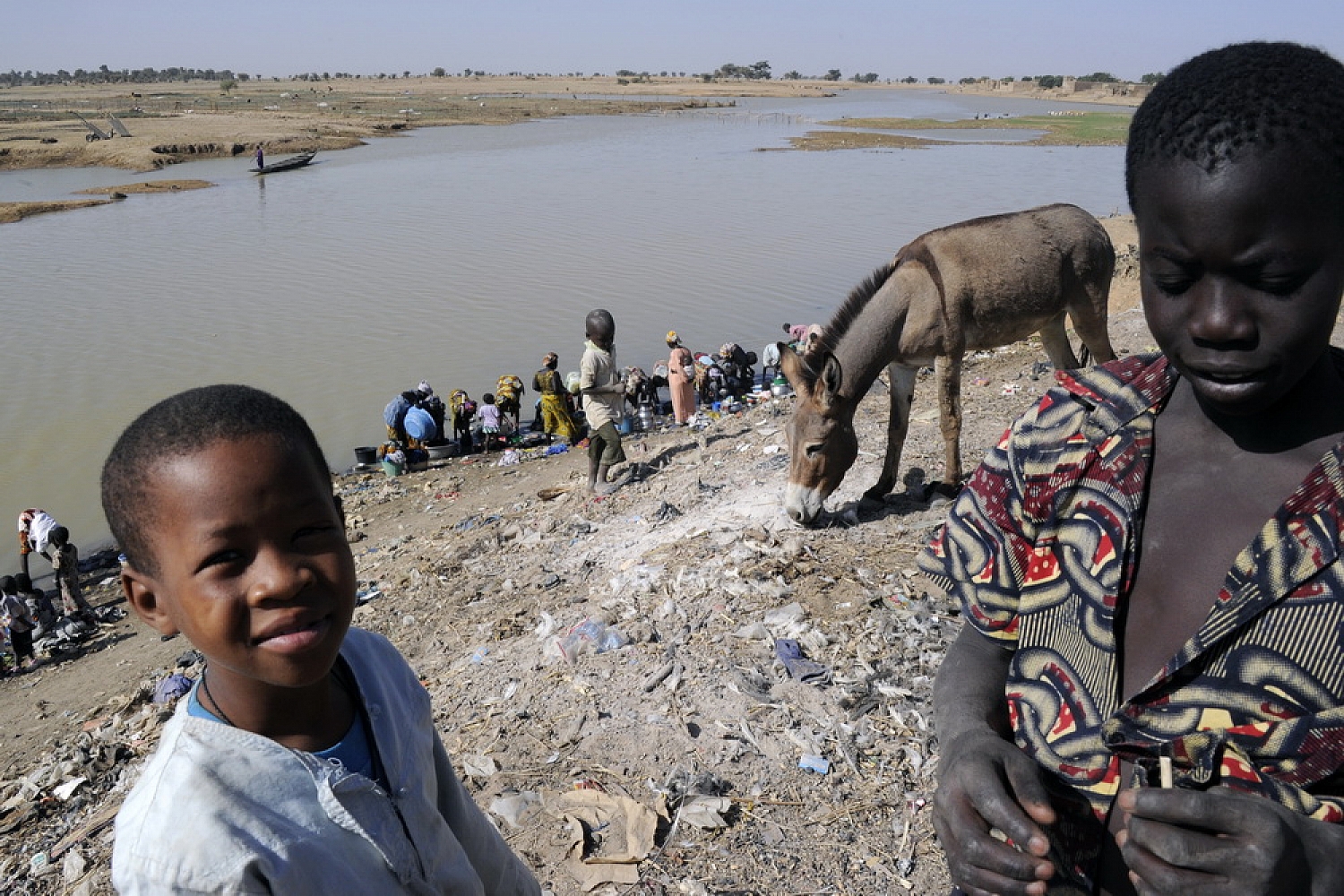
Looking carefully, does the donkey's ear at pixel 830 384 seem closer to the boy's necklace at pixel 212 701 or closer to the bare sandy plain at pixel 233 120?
the boy's necklace at pixel 212 701

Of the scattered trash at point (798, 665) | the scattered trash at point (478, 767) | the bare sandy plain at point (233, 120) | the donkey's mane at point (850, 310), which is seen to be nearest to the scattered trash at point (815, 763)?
the scattered trash at point (798, 665)

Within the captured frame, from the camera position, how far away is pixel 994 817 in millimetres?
1232

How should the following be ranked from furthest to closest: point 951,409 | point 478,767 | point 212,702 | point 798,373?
point 951,409
point 798,373
point 478,767
point 212,702

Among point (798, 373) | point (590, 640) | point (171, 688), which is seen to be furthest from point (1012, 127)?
point (171, 688)

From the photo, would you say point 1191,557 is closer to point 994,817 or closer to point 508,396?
point 994,817

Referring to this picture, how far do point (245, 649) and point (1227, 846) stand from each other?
1.28 meters

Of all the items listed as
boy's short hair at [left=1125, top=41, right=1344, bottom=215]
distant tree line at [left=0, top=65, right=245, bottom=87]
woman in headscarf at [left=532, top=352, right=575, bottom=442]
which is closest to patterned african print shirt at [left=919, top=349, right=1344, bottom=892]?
boy's short hair at [left=1125, top=41, right=1344, bottom=215]

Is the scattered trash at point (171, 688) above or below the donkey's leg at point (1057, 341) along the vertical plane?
below

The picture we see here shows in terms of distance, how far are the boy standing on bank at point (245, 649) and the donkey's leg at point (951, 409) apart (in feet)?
16.7

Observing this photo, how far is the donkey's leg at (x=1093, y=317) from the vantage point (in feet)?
21.8

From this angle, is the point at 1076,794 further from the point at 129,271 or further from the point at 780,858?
the point at 129,271

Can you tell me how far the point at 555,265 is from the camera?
19328 millimetres

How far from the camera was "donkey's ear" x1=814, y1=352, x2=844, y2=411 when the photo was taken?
5.64m

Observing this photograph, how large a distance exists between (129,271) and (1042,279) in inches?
756
